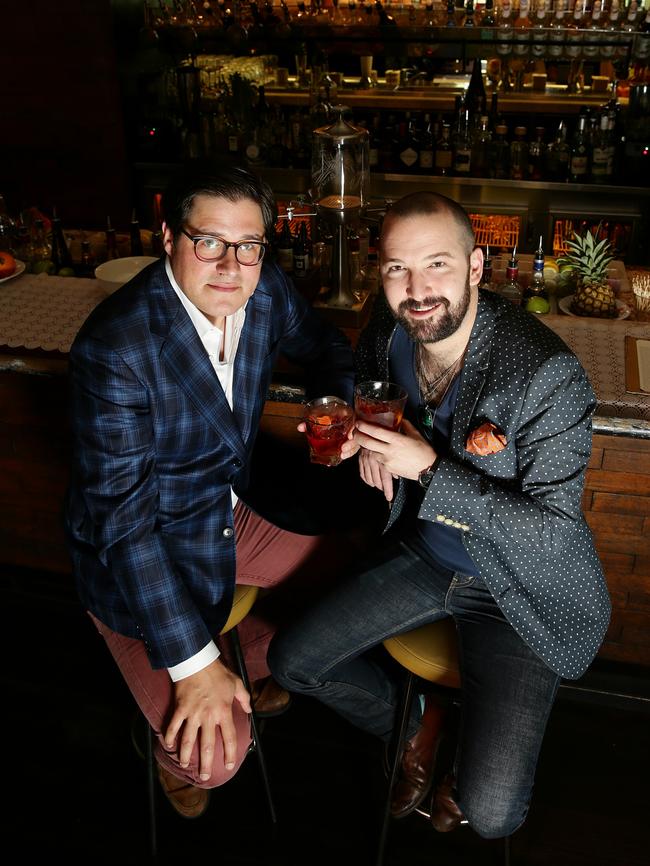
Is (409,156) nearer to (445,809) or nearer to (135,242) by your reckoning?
(135,242)

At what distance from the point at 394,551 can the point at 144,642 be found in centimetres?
64

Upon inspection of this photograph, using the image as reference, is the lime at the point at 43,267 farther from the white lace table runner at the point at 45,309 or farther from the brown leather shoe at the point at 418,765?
the brown leather shoe at the point at 418,765

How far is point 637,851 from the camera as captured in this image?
213 centimetres

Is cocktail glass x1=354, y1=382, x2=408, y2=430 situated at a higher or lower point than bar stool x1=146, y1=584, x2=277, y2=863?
higher

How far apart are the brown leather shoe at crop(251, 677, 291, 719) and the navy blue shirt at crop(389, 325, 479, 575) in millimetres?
703

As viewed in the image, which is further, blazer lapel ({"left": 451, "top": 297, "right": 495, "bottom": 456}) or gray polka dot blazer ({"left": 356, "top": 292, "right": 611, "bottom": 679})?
blazer lapel ({"left": 451, "top": 297, "right": 495, "bottom": 456})

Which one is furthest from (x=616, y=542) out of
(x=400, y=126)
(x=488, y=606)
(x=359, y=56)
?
(x=359, y=56)

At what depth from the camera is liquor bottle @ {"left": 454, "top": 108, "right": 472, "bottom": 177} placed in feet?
15.7

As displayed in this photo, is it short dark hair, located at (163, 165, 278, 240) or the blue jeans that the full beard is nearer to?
short dark hair, located at (163, 165, 278, 240)

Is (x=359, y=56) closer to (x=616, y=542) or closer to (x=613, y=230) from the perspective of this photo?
(x=613, y=230)

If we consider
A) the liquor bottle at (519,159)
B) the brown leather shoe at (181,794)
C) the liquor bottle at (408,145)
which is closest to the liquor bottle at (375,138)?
the liquor bottle at (408,145)

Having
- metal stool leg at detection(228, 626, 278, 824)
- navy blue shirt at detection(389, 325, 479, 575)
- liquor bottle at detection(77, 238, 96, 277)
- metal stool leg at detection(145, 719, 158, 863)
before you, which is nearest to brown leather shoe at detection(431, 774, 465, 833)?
metal stool leg at detection(228, 626, 278, 824)

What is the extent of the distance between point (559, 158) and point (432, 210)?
3368 millimetres

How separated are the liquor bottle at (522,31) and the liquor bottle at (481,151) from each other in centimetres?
40
